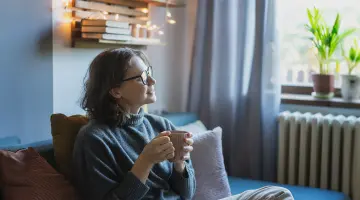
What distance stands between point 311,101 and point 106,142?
160 cm

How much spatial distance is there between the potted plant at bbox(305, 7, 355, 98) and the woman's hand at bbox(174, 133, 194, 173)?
1386mm

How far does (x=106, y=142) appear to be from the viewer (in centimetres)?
172

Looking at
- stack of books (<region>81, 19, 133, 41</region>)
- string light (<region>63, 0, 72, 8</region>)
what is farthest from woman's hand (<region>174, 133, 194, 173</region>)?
string light (<region>63, 0, 72, 8</region>)

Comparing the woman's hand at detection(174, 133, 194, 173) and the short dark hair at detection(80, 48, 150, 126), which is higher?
the short dark hair at detection(80, 48, 150, 126)

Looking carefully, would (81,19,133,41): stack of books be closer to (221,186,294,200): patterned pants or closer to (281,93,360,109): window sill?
(221,186,294,200): patterned pants

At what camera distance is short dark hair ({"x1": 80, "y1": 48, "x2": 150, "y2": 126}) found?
180cm

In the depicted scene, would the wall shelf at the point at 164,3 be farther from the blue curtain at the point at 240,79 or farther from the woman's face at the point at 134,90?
the woman's face at the point at 134,90

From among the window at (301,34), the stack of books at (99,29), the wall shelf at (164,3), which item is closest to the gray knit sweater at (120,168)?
the stack of books at (99,29)

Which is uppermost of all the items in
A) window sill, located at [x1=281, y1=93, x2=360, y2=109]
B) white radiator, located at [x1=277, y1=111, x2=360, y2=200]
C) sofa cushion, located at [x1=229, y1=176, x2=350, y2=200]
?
window sill, located at [x1=281, y1=93, x2=360, y2=109]

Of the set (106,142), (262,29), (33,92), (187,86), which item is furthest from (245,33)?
(106,142)

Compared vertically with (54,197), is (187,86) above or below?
above

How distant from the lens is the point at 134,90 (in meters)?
1.81

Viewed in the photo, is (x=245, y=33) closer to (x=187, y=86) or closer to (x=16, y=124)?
(x=187, y=86)

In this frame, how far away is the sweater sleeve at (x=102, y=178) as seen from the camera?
1629mm
